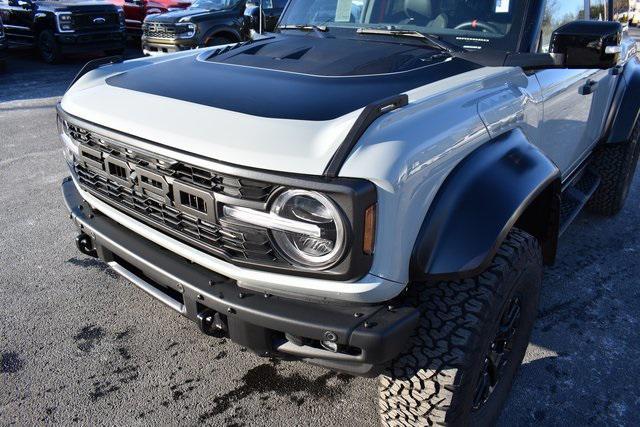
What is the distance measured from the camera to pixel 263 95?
2164 millimetres

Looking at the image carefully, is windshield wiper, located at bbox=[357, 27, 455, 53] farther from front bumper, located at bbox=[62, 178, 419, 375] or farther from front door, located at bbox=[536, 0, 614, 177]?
front bumper, located at bbox=[62, 178, 419, 375]

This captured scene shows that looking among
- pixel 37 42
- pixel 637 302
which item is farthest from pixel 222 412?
pixel 37 42

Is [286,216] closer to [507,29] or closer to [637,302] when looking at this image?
[507,29]

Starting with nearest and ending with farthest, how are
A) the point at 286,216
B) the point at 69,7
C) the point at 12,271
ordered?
the point at 286,216 → the point at 12,271 → the point at 69,7

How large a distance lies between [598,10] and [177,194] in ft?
11.3

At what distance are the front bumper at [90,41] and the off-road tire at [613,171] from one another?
10134 millimetres

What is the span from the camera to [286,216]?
180cm

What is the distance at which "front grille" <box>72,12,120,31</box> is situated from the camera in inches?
436

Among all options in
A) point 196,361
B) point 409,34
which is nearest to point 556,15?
point 409,34

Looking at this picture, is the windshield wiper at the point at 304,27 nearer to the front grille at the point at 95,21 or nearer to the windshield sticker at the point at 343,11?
the windshield sticker at the point at 343,11

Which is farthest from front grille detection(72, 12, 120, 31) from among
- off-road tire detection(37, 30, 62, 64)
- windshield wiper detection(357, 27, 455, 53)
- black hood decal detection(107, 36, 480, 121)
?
windshield wiper detection(357, 27, 455, 53)

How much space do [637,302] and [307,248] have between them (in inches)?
102

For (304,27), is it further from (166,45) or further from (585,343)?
(166,45)

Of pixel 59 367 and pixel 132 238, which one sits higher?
pixel 132 238
